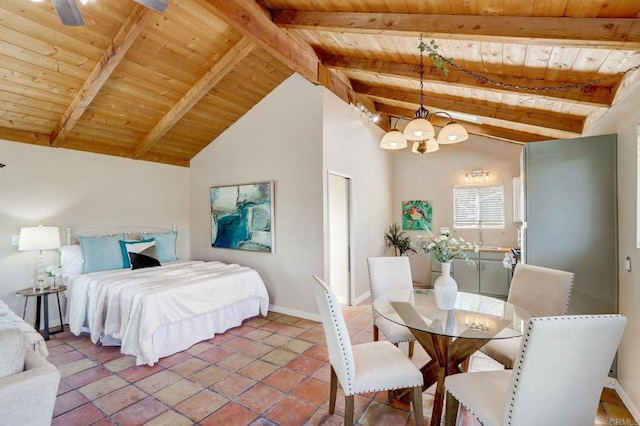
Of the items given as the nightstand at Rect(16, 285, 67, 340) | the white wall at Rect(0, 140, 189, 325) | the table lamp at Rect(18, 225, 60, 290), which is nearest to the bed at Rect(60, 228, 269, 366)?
the nightstand at Rect(16, 285, 67, 340)

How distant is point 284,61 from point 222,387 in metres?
3.31

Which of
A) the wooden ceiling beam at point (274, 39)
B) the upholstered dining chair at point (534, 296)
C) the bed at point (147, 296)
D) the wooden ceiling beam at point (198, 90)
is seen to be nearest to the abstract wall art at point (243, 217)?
the bed at point (147, 296)

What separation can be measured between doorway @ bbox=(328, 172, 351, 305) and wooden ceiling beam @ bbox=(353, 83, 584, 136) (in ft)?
4.72

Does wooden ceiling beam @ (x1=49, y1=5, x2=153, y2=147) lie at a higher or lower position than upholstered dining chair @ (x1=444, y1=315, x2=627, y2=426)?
higher

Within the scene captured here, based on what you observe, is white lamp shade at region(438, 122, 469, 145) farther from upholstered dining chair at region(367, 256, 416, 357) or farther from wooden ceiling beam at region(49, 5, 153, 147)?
wooden ceiling beam at region(49, 5, 153, 147)

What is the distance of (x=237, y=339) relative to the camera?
3592 mm

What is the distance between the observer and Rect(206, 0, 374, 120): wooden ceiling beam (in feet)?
9.20

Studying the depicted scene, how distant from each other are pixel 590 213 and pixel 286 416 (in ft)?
9.56

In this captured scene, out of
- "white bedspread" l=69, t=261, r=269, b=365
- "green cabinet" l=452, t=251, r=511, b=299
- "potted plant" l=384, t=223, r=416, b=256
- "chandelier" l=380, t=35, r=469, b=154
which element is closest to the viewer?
"chandelier" l=380, t=35, r=469, b=154

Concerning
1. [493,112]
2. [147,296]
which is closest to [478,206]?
[493,112]

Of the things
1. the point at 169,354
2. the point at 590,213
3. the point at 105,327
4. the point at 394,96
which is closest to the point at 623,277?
the point at 590,213

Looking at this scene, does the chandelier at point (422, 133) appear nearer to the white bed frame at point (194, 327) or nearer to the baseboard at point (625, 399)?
the baseboard at point (625, 399)

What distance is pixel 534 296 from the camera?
2523 mm

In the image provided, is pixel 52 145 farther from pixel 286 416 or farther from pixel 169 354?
pixel 286 416
